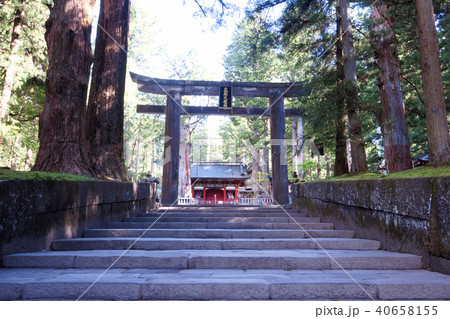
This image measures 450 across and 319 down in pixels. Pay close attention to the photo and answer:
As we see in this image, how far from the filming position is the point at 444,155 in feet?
11.0

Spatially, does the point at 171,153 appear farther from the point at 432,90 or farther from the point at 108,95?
the point at 432,90

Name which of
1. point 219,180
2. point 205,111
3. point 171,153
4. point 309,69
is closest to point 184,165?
point 219,180

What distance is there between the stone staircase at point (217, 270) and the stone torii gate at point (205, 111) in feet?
18.9

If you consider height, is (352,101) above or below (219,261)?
above

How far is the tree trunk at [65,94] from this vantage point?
459 cm

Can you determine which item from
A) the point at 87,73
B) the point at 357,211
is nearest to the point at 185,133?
the point at 87,73

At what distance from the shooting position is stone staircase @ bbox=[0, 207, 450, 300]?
2236mm

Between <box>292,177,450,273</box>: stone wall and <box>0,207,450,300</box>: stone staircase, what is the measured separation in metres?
0.18

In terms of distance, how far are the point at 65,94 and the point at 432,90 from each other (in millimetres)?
5253

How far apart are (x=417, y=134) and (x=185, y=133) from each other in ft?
46.7

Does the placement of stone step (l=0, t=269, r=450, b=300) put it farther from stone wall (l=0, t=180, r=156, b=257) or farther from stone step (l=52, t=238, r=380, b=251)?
stone step (l=52, t=238, r=380, b=251)

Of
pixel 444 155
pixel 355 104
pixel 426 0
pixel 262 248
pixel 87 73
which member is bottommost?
pixel 262 248

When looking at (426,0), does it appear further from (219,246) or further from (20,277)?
(20,277)

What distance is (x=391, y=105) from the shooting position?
644 cm
